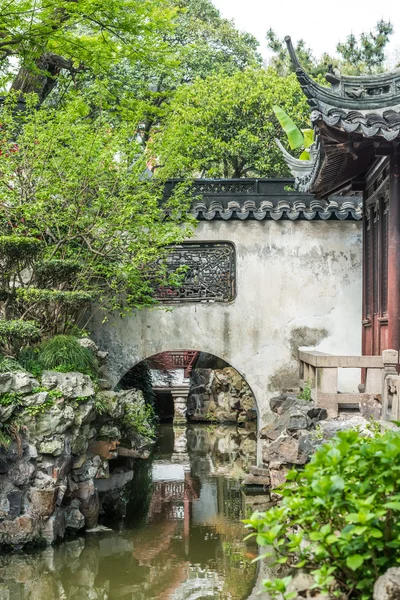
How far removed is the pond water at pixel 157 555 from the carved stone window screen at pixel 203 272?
8.45 feet

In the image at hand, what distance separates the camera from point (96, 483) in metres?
9.54

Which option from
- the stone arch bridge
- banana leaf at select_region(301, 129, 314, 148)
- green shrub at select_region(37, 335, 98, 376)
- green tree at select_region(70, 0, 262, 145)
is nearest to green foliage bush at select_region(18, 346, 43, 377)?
green shrub at select_region(37, 335, 98, 376)

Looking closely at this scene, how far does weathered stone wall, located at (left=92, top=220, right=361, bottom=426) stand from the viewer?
11.6 metres

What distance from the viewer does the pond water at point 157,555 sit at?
6.96 meters

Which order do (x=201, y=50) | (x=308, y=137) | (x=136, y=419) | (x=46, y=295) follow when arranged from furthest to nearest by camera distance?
1. (x=201, y=50)
2. (x=308, y=137)
3. (x=136, y=419)
4. (x=46, y=295)

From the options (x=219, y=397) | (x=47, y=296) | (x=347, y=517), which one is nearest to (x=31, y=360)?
(x=47, y=296)

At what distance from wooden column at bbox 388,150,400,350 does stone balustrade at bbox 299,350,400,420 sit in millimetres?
577

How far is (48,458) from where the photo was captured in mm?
8266

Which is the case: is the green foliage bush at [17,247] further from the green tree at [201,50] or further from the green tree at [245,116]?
the green tree at [201,50]

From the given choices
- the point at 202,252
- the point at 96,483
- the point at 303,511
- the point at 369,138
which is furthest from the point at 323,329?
the point at 303,511

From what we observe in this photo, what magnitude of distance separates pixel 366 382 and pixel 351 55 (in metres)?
17.6

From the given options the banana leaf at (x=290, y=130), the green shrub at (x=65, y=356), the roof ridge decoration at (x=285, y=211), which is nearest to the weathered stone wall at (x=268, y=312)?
the roof ridge decoration at (x=285, y=211)

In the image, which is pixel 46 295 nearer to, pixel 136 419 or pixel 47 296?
pixel 47 296

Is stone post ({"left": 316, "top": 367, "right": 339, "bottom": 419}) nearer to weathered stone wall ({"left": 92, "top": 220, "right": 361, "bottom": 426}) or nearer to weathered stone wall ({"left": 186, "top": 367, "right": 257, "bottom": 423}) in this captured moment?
weathered stone wall ({"left": 92, "top": 220, "right": 361, "bottom": 426})
